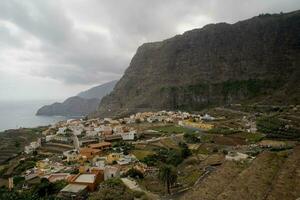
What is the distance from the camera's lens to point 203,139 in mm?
48875

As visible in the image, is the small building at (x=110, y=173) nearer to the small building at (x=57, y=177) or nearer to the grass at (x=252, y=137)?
the small building at (x=57, y=177)

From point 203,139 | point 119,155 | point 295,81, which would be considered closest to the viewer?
point 119,155

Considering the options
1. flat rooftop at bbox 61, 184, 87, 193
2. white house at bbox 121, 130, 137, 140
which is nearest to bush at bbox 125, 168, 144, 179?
flat rooftop at bbox 61, 184, 87, 193

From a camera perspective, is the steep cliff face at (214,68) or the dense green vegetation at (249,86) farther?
the steep cliff face at (214,68)

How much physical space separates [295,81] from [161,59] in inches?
2216

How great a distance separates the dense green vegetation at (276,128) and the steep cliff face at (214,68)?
4609 cm

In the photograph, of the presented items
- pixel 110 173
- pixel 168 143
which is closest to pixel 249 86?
pixel 168 143

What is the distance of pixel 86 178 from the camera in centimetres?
2878

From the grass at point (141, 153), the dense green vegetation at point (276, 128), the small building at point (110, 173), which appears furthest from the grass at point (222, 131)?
the small building at point (110, 173)

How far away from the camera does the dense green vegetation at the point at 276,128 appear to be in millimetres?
47419

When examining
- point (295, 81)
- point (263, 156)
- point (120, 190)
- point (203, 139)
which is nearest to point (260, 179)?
point (263, 156)

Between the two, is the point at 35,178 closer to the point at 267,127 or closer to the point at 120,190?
the point at 120,190

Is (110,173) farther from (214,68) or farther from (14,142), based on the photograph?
(214,68)

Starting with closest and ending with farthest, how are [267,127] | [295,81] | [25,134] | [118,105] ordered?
[267,127], [25,134], [295,81], [118,105]
